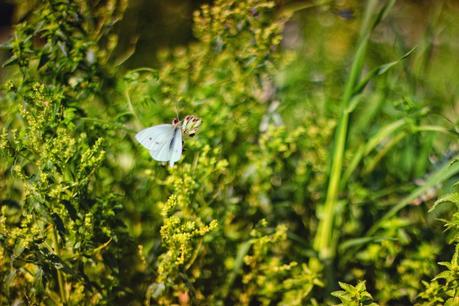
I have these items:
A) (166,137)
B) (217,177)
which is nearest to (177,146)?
(166,137)

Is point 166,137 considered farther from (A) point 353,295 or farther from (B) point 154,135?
(A) point 353,295

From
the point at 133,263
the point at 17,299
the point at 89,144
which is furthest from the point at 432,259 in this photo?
the point at 17,299

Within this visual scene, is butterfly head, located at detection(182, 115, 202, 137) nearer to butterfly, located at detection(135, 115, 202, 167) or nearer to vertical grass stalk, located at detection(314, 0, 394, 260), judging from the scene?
butterfly, located at detection(135, 115, 202, 167)

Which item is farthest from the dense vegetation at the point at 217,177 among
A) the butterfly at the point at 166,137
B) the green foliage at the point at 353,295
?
the butterfly at the point at 166,137

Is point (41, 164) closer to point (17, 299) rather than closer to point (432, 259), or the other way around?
point (17, 299)

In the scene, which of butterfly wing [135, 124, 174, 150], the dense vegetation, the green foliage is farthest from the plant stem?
the green foliage

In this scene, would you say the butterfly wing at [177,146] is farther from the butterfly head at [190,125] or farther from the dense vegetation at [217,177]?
the dense vegetation at [217,177]
